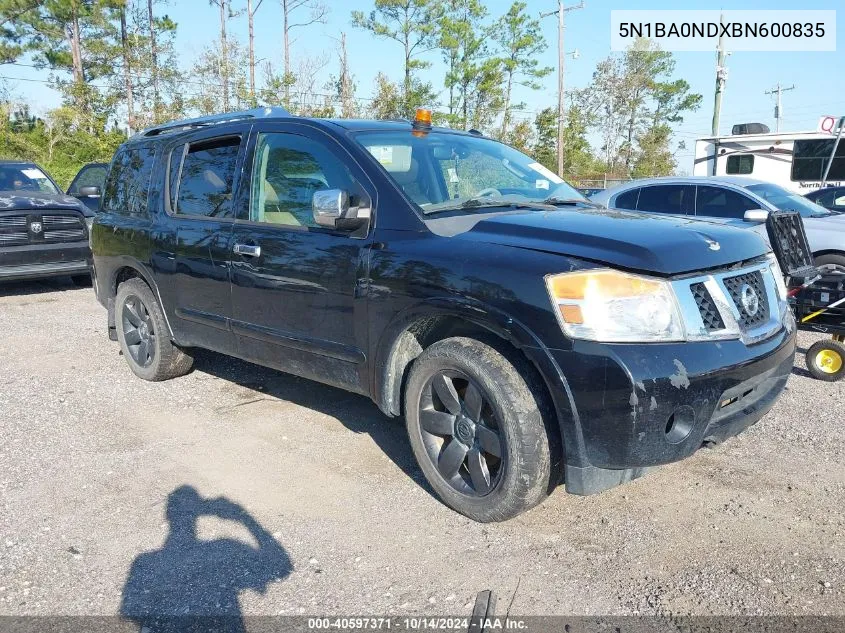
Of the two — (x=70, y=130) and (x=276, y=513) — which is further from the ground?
(x=70, y=130)

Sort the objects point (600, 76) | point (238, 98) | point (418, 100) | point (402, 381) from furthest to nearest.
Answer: point (600, 76) < point (418, 100) < point (238, 98) < point (402, 381)

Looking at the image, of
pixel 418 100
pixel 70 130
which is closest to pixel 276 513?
pixel 70 130

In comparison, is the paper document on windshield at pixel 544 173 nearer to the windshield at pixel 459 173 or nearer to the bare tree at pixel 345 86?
the windshield at pixel 459 173

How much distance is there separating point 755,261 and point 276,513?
2.56 metres

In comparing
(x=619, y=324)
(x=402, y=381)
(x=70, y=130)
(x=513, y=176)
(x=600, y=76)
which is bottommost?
(x=402, y=381)

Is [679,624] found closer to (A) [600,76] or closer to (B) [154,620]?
(B) [154,620]

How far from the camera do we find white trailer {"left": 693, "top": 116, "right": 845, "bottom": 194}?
1545 cm

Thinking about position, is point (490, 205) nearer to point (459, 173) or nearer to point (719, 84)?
point (459, 173)

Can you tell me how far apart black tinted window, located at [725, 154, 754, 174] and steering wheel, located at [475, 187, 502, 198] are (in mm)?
13928

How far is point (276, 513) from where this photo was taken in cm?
338

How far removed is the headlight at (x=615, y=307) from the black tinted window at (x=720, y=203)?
6185mm

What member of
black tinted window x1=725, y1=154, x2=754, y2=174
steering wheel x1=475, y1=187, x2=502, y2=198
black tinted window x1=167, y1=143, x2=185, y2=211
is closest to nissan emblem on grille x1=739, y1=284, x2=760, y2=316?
steering wheel x1=475, y1=187, x2=502, y2=198

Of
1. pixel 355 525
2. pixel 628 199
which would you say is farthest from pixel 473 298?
pixel 628 199

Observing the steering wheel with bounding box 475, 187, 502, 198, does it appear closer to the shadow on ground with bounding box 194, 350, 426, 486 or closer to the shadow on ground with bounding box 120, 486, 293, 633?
the shadow on ground with bounding box 194, 350, 426, 486
